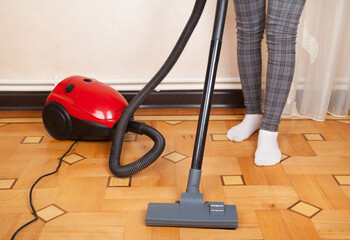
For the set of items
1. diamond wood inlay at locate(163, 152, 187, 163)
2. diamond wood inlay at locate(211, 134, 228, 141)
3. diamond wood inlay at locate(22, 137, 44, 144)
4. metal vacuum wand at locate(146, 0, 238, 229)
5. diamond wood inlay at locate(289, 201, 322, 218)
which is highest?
metal vacuum wand at locate(146, 0, 238, 229)

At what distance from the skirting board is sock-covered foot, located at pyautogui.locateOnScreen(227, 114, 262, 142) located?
0.28 meters

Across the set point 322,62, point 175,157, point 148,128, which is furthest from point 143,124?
point 322,62

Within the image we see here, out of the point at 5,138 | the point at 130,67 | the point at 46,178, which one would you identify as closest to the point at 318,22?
the point at 130,67

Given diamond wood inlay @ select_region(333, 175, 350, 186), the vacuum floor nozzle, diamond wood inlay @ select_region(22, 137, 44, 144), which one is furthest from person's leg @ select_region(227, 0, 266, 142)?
diamond wood inlay @ select_region(22, 137, 44, 144)

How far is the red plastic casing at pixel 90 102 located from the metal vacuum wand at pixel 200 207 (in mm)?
422

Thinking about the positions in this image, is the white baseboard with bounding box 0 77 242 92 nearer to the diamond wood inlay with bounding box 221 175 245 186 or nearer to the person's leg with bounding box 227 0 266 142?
the person's leg with bounding box 227 0 266 142

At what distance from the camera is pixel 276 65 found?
1.23 m

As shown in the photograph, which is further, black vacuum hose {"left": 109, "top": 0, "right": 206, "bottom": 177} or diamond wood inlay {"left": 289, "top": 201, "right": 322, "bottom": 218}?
black vacuum hose {"left": 109, "top": 0, "right": 206, "bottom": 177}

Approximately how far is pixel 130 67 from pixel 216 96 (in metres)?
0.41

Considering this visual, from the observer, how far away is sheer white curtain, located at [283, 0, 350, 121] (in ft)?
4.83

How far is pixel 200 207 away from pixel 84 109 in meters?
0.58

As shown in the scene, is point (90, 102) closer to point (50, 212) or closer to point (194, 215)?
point (50, 212)

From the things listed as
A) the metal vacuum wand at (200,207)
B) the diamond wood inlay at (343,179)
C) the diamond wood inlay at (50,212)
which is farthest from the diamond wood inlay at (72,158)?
the diamond wood inlay at (343,179)

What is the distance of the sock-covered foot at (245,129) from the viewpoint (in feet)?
4.69
